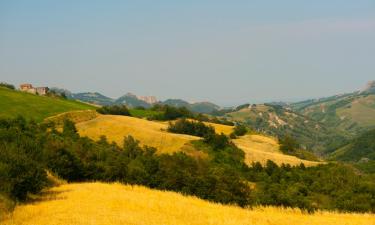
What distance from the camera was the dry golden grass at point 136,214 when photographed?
28000 mm

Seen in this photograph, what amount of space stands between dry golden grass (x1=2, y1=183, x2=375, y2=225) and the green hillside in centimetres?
11975

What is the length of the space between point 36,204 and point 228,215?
15047 mm

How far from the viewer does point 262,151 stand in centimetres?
15812

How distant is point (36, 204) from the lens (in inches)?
1384

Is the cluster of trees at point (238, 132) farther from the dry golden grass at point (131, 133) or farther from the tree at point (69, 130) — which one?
the tree at point (69, 130)

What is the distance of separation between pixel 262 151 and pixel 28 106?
8650 cm

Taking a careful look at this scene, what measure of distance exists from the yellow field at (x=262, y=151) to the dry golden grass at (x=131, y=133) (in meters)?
19.5

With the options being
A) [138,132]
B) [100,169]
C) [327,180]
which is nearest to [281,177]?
[327,180]

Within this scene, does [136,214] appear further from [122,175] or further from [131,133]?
[131,133]

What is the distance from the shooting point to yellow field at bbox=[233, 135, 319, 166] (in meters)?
140

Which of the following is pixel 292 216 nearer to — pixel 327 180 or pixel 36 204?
pixel 36 204

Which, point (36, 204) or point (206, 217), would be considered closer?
point (206, 217)

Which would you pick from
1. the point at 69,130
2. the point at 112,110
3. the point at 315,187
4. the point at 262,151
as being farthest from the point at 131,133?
the point at 315,187

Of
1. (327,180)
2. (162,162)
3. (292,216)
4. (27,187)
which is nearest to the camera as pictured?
(292,216)
